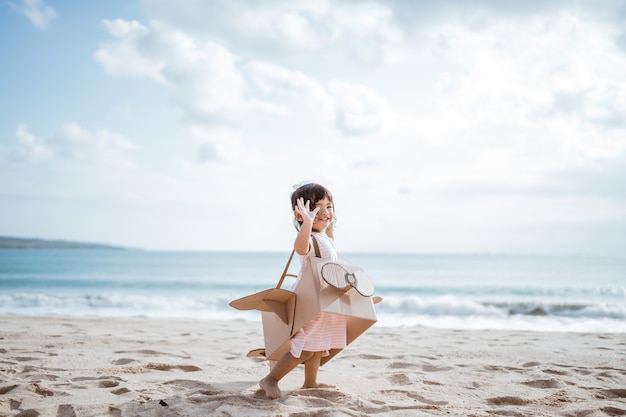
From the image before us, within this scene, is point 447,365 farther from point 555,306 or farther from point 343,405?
point 555,306

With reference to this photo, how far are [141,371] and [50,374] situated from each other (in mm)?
683

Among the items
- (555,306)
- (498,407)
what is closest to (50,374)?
(498,407)

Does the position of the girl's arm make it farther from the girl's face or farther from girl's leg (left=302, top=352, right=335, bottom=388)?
girl's leg (left=302, top=352, right=335, bottom=388)

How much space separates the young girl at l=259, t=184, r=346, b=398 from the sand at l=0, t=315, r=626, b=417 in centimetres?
20

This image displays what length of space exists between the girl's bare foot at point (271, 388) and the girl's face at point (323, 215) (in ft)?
3.63

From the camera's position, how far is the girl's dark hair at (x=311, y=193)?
10.9 feet

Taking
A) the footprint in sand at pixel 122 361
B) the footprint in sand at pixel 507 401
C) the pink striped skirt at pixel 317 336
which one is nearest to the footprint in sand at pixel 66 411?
the pink striped skirt at pixel 317 336

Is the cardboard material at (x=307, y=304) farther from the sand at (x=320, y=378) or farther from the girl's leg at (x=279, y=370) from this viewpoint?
the sand at (x=320, y=378)

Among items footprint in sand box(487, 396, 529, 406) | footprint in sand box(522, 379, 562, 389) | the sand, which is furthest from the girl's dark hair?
footprint in sand box(522, 379, 562, 389)

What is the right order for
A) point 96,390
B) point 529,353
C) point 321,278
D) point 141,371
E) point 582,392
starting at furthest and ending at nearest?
point 529,353, point 141,371, point 582,392, point 96,390, point 321,278

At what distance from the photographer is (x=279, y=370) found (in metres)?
3.23

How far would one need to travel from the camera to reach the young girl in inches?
123

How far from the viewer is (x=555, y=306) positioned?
44.1ft

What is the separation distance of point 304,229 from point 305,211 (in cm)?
12
